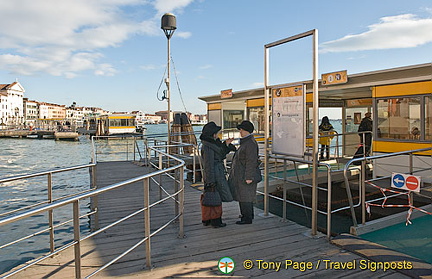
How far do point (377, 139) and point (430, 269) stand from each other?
20.8 ft

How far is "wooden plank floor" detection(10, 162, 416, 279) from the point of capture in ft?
12.1

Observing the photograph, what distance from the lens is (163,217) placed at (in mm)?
6113

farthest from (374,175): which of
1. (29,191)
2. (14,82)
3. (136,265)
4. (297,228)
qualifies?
(14,82)

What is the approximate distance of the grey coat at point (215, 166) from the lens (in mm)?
5020

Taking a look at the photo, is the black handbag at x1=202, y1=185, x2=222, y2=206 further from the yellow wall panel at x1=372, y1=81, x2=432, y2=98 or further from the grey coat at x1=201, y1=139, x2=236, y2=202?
the yellow wall panel at x1=372, y1=81, x2=432, y2=98

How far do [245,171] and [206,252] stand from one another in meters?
1.36

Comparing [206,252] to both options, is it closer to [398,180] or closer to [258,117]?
[398,180]

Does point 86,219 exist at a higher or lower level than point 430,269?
lower

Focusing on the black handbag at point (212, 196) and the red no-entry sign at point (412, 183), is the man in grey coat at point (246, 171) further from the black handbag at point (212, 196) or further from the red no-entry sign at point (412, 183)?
the red no-entry sign at point (412, 183)

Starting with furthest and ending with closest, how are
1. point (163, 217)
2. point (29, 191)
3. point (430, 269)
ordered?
point (29, 191) < point (163, 217) < point (430, 269)

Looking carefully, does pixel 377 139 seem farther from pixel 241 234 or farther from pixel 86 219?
pixel 86 219

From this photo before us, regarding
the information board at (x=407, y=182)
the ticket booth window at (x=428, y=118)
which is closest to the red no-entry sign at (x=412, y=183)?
the information board at (x=407, y=182)

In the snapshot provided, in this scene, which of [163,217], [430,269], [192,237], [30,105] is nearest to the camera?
[430,269]

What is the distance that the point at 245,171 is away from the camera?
5.15m
